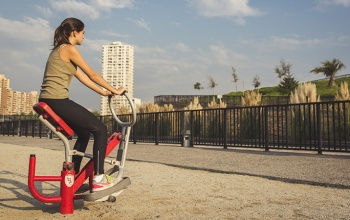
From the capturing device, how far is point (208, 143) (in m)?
11.5

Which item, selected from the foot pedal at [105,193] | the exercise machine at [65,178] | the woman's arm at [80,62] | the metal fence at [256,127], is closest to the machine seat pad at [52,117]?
the exercise machine at [65,178]

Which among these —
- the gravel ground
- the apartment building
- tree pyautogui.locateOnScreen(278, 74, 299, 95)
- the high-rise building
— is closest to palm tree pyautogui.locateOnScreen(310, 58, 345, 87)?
tree pyautogui.locateOnScreen(278, 74, 299, 95)

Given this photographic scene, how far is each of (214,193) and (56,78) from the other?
222 cm

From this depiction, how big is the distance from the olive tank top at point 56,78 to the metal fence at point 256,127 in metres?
6.86

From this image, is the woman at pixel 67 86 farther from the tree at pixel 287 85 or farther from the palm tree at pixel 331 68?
the palm tree at pixel 331 68

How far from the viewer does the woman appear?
289 centimetres

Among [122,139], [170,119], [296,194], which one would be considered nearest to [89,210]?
[122,139]

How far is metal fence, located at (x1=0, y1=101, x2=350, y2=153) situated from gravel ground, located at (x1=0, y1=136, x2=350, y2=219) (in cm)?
276

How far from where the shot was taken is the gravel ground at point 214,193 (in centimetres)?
295

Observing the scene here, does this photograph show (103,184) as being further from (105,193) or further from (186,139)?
(186,139)

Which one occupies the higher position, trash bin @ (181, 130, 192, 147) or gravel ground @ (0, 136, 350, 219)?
trash bin @ (181, 130, 192, 147)

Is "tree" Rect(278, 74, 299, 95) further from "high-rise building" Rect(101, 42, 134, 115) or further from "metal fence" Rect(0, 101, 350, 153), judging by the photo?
"high-rise building" Rect(101, 42, 134, 115)

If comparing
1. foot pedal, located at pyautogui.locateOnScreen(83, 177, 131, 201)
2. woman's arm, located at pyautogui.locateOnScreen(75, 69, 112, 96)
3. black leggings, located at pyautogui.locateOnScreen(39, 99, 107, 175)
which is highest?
woman's arm, located at pyautogui.locateOnScreen(75, 69, 112, 96)

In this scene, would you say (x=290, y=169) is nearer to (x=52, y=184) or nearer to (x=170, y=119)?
(x=52, y=184)
